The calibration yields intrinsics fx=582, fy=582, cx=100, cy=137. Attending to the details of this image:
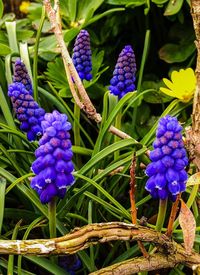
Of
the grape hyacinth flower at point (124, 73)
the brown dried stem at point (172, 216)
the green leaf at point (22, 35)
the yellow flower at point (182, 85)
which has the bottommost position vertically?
the brown dried stem at point (172, 216)

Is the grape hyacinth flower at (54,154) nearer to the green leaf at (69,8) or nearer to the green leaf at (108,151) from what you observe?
the green leaf at (108,151)

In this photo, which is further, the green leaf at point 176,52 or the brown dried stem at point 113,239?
the green leaf at point 176,52

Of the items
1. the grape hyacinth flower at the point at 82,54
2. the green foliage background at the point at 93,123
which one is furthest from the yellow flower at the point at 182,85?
the grape hyacinth flower at the point at 82,54

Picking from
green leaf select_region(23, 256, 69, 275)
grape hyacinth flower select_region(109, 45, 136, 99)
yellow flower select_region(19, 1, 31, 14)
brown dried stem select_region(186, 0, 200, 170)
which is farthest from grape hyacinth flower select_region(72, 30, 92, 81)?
yellow flower select_region(19, 1, 31, 14)

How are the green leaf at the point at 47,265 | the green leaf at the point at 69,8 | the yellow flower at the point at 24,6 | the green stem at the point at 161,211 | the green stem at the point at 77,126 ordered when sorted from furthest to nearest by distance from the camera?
the yellow flower at the point at 24,6, the green leaf at the point at 69,8, the green stem at the point at 77,126, the green leaf at the point at 47,265, the green stem at the point at 161,211

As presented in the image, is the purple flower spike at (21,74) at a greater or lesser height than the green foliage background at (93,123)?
greater

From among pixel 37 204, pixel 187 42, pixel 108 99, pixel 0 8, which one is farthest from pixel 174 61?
pixel 37 204

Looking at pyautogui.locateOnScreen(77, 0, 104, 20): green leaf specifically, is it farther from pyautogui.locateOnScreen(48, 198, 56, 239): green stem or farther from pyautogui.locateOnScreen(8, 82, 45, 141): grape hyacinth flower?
pyautogui.locateOnScreen(48, 198, 56, 239): green stem
